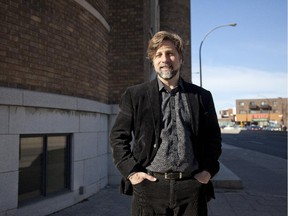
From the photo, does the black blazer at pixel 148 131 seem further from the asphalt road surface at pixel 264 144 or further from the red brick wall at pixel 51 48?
the asphalt road surface at pixel 264 144

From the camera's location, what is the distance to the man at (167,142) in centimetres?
248

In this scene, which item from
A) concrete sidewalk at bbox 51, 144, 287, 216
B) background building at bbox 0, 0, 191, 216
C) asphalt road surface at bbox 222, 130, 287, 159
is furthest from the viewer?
asphalt road surface at bbox 222, 130, 287, 159

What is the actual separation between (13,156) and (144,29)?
17.0 feet

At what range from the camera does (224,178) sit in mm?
8406

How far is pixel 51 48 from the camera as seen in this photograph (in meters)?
5.73

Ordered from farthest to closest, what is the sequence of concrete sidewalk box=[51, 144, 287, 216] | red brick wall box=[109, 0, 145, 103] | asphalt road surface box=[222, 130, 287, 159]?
asphalt road surface box=[222, 130, 287, 159]
red brick wall box=[109, 0, 145, 103]
concrete sidewalk box=[51, 144, 287, 216]

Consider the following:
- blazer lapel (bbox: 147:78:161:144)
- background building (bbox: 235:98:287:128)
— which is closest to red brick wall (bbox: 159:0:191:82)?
blazer lapel (bbox: 147:78:161:144)

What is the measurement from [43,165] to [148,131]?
3.55 meters

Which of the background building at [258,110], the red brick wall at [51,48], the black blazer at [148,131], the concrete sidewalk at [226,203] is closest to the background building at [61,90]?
the red brick wall at [51,48]

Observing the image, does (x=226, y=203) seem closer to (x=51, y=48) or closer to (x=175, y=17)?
(x=51, y=48)

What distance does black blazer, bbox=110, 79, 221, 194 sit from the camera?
2504 millimetres

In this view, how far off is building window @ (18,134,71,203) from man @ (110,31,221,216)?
3.02 m

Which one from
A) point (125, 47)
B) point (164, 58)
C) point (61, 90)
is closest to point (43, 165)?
point (61, 90)

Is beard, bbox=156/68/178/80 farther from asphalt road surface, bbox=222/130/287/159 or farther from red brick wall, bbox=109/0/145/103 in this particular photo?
asphalt road surface, bbox=222/130/287/159
